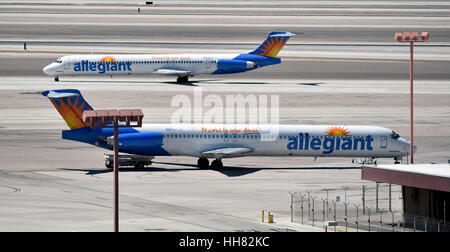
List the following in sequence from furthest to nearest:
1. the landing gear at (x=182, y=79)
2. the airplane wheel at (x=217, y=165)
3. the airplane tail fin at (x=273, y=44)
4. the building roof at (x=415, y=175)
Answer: the landing gear at (x=182, y=79) → the airplane tail fin at (x=273, y=44) → the airplane wheel at (x=217, y=165) → the building roof at (x=415, y=175)

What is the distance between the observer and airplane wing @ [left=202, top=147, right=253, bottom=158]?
241 ft

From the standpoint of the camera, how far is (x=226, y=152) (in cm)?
7356

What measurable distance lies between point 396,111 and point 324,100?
35.5ft

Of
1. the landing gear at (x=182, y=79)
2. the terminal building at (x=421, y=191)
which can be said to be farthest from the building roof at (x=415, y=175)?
the landing gear at (x=182, y=79)

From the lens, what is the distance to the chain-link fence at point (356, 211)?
2071 inches

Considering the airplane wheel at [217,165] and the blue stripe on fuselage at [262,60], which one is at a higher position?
the blue stripe on fuselage at [262,60]

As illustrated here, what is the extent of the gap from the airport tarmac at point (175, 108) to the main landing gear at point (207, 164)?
35.9 inches

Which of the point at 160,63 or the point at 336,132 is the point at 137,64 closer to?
the point at 160,63

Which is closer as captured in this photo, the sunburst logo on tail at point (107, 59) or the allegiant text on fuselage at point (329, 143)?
the allegiant text on fuselage at point (329, 143)

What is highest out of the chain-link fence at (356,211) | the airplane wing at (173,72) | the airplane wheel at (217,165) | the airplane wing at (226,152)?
the airplane wing at (173,72)

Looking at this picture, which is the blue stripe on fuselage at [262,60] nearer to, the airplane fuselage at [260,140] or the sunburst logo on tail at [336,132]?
the airplane fuselage at [260,140]

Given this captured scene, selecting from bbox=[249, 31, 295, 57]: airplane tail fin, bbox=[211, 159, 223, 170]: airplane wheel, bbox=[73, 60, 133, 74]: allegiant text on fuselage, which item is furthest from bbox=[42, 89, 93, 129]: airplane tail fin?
bbox=[249, 31, 295, 57]: airplane tail fin
